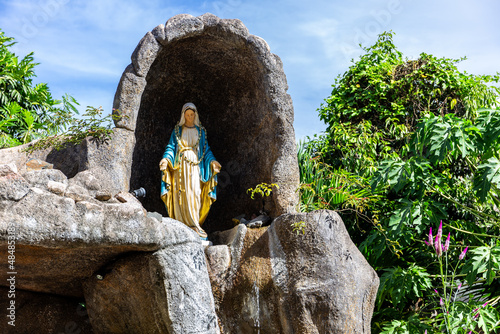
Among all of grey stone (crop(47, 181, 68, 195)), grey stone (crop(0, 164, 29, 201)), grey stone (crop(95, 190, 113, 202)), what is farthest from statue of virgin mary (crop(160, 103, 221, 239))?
grey stone (crop(0, 164, 29, 201))

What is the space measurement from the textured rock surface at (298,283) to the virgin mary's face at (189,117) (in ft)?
6.10

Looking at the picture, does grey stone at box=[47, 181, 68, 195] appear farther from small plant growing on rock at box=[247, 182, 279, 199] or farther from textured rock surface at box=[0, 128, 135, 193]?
small plant growing on rock at box=[247, 182, 279, 199]

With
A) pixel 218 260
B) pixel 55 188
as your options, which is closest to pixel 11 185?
pixel 55 188

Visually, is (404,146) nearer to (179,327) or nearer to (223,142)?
(223,142)

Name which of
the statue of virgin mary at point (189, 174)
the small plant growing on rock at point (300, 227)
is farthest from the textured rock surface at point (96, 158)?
the small plant growing on rock at point (300, 227)

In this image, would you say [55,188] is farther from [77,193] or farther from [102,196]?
[102,196]

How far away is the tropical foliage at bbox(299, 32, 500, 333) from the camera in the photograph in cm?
662

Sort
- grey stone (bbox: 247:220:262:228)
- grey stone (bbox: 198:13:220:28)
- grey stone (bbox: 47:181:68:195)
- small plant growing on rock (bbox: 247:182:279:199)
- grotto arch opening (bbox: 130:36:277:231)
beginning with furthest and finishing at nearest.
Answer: grotto arch opening (bbox: 130:36:277:231) → grey stone (bbox: 198:13:220:28) → small plant growing on rock (bbox: 247:182:279:199) → grey stone (bbox: 247:220:262:228) → grey stone (bbox: 47:181:68:195)

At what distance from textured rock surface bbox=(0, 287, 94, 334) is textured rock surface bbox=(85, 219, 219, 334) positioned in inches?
22.9

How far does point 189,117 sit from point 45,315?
281 cm

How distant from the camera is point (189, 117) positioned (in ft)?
23.7

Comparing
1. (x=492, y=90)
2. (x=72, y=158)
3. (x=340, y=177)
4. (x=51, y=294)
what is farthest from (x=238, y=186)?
(x=492, y=90)

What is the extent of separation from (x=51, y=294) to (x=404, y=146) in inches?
229

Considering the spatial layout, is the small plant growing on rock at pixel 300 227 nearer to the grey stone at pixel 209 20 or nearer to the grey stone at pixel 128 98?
the grey stone at pixel 128 98
